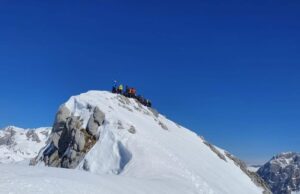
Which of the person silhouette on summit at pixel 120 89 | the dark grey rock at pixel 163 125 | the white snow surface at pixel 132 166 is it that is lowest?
the white snow surface at pixel 132 166

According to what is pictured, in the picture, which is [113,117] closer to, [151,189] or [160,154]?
[160,154]

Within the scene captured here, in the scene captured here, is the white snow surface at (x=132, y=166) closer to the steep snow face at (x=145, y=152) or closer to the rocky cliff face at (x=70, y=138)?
the steep snow face at (x=145, y=152)

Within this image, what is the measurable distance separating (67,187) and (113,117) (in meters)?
31.2

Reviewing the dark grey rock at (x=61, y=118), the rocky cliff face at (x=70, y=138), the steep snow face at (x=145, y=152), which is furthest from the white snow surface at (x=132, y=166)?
the rocky cliff face at (x=70, y=138)

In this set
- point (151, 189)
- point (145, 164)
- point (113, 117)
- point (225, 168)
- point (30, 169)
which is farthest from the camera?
point (225, 168)

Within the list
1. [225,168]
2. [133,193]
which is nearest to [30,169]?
[133,193]

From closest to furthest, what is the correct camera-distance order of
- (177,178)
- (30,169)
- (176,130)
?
(30,169) < (177,178) < (176,130)

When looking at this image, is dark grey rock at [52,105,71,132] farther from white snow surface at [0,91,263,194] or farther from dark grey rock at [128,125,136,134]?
dark grey rock at [128,125,136,134]

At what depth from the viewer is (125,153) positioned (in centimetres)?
4428

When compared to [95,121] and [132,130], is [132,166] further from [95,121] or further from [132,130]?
[95,121]

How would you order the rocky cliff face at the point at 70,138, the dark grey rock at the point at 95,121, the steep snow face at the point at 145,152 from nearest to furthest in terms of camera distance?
the steep snow face at the point at 145,152 → the rocky cliff face at the point at 70,138 → the dark grey rock at the point at 95,121

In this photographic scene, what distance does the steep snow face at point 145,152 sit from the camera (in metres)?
40.8

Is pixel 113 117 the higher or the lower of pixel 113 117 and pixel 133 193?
the higher

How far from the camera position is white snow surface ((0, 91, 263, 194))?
21.7 metres
